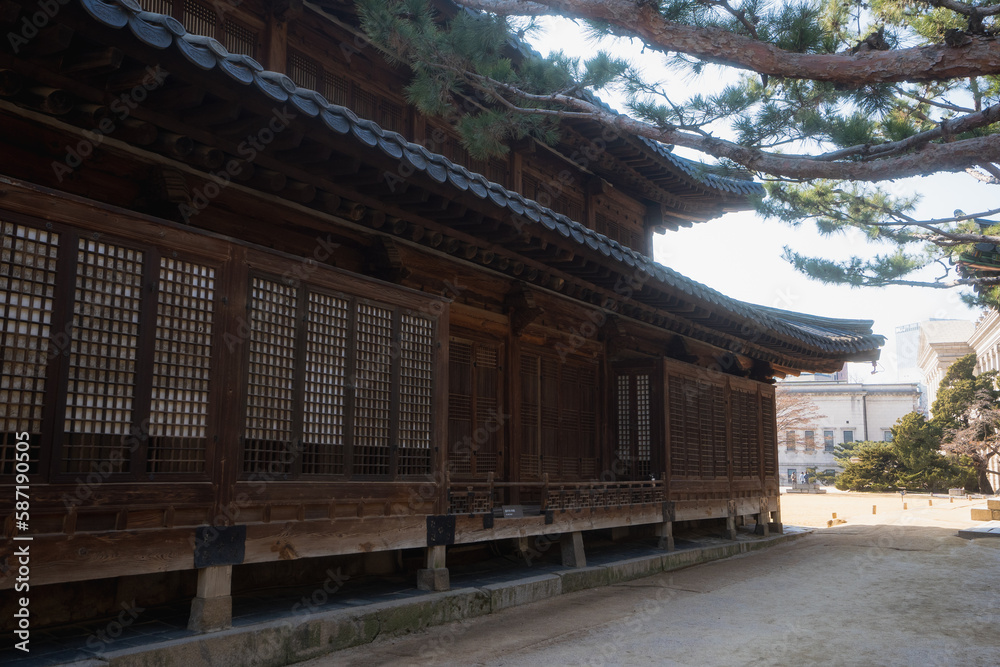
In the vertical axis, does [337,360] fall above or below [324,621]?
above

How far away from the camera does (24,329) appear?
4.71m

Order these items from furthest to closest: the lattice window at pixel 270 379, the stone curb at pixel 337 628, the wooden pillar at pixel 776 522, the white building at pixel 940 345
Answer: the white building at pixel 940 345, the wooden pillar at pixel 776 522, the lattice window at pixel 270 379, the stone curb at pixel 337 628

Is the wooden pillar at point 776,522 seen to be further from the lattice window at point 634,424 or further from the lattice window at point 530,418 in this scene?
the lattice window at point 530,418

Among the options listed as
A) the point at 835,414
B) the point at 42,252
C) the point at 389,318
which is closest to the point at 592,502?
the point at 389,318

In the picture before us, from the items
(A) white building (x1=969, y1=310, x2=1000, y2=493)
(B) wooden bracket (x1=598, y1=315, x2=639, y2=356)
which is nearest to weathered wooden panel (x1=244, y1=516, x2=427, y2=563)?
(B) wooden bracket (x1=598, y1=315, x2=639, y2=356)

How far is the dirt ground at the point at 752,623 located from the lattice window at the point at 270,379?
1708 mm

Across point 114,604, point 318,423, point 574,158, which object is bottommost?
point 114,604

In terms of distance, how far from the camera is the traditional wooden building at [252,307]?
4789mm

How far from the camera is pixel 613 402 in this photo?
1283 centimetres

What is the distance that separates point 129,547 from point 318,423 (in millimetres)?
1920

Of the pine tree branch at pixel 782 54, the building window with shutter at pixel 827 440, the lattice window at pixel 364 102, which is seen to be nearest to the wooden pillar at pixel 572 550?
the lattice window at pixel 364 102

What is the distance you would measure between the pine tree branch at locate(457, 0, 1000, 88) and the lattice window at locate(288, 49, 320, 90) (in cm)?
352

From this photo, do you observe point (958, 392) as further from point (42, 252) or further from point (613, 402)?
point (42, 252)

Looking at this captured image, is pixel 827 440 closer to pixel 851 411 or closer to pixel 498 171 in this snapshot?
pixel 851 411
